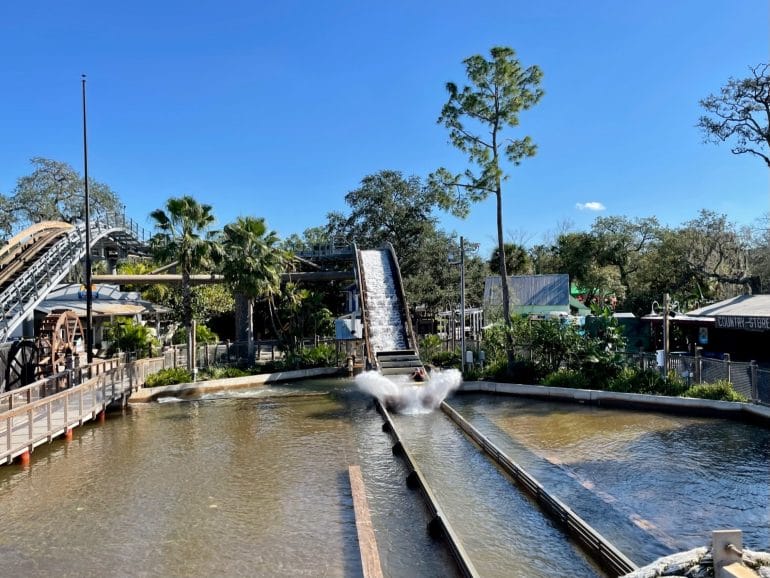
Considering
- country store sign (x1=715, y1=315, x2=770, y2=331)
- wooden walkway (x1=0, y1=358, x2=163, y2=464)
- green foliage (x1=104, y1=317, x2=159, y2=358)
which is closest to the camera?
wooden walkway (x1=0, y1=358, x2=163, y2=464)

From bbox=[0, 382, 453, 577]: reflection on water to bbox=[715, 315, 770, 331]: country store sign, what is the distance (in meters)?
12.4

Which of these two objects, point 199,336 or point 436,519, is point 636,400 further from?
point 199,336

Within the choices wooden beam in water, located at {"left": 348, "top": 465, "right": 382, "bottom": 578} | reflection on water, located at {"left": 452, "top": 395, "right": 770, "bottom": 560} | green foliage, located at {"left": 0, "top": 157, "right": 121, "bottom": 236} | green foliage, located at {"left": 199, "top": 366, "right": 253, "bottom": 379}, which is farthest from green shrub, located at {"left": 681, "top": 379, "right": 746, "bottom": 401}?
green foliage, located at {"left": 0, "top": 157, "right": 121, "bottom": 236}

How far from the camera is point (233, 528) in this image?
26.5ft

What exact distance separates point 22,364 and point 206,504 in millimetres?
12063

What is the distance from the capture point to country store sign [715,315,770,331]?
17266 millimetres

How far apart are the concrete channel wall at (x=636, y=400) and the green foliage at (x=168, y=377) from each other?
10.3m

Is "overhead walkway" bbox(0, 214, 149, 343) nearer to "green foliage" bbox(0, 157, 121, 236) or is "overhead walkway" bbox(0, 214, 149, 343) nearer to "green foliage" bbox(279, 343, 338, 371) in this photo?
"green foliage" bbox(279, 343, 338, 371)

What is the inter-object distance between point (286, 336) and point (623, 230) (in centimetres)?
3215

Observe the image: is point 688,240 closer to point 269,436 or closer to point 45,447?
point 269,436

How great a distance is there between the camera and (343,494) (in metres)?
9.48

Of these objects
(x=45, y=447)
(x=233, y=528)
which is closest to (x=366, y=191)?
(x=45, y=447)

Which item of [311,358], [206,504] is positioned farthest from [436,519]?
[311,358]

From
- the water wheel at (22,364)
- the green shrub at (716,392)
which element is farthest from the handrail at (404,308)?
the water wheel at (22,364)
